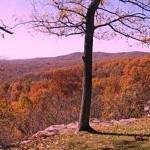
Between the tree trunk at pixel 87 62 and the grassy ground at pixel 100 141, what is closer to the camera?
the grassy ground at pixel 100 141

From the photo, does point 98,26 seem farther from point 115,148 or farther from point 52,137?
point 115,148

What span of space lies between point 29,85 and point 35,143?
112 metres

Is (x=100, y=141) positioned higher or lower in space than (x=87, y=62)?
lower

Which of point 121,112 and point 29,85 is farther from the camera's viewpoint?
point 29,85

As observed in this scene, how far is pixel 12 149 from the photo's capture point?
17.9 m

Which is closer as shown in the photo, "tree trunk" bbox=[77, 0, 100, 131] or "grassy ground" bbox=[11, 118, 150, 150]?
"grassy ground" bbox=[11, 118, 150, 150]

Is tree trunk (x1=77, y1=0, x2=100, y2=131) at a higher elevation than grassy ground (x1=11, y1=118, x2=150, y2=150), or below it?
higher

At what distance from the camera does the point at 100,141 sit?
655 inches

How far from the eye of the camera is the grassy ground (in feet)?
50.4

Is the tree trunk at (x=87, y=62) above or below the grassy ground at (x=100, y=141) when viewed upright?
above

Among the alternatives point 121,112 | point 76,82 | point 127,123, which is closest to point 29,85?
point 76,82

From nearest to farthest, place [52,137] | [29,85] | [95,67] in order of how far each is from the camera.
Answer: [52,137]
[29,85]
[95,67]

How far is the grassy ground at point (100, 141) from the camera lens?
50.4 ft

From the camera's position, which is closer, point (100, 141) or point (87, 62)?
point (100, 141)
